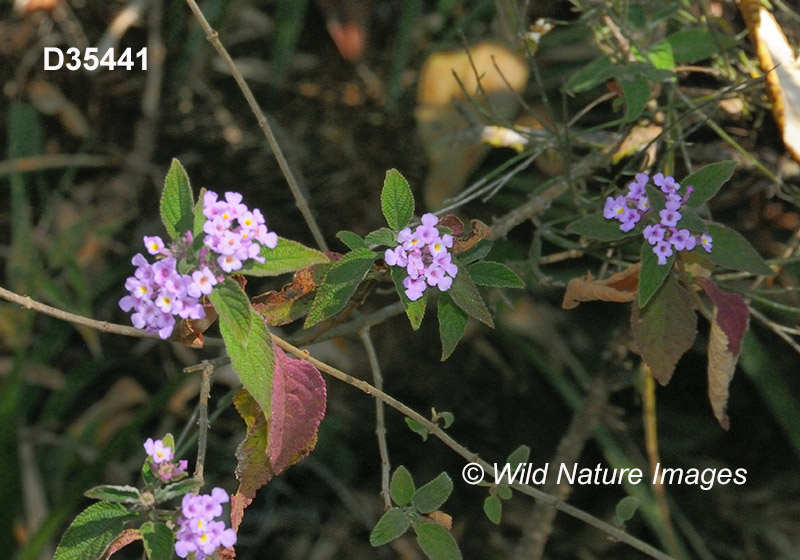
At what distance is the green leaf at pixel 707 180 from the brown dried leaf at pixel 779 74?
22 centimetres

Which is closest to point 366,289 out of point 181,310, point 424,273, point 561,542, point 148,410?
point 424,273

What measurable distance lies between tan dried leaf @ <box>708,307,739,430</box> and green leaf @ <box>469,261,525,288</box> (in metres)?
0.22

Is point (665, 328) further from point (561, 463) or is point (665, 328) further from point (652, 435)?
point (652, 435)

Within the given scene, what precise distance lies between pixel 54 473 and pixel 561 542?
0.88 meters

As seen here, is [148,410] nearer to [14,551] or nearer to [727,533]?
[14,551]

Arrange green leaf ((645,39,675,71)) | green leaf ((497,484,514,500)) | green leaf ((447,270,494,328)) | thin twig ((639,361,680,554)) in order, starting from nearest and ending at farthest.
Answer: green leaf ((447,270,494,328)) → green leaf ((497,484,514,500)) → green leaf ((645,39,675,71)) → thin twig ((639,361,680,554))

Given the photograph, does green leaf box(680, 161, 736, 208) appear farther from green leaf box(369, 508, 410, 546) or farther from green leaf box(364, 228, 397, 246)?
green leaf box(369, 508, 410, 546)

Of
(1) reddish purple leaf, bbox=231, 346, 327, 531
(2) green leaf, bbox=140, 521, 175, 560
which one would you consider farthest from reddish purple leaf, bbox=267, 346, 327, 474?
(2) green leaf, bbox=140, 521, 175, 560

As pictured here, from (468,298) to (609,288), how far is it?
0.20 m

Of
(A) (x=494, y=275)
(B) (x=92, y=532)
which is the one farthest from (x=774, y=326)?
(B) (x=92, y=532)

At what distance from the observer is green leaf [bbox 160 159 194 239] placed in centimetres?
66

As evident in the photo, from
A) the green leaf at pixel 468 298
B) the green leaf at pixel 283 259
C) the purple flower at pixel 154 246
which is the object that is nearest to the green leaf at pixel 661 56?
the green leaf at pixel 468 298

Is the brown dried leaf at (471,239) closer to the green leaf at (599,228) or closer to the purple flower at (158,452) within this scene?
the green leaf at (599,228)

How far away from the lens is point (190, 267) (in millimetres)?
634
